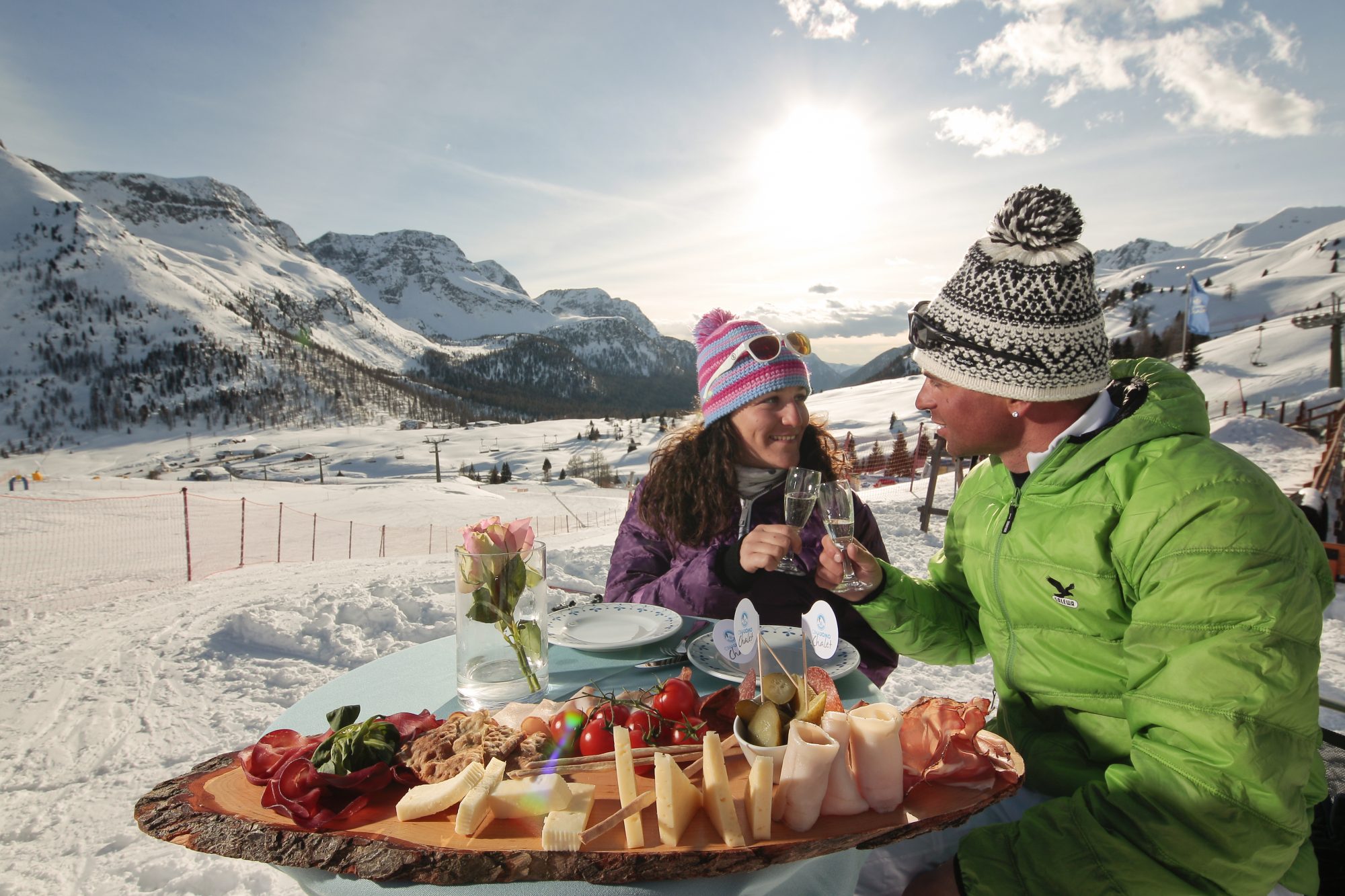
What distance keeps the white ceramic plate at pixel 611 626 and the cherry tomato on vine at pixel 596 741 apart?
87 cm

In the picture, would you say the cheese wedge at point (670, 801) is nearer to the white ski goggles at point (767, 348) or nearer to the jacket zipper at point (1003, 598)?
the jacket zipper at point (1003, 598)

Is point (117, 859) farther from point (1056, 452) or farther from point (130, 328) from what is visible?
point (130, 328)

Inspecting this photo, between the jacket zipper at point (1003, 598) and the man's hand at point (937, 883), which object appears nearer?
the man's hand at point (937, 883)

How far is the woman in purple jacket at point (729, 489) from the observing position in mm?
3523

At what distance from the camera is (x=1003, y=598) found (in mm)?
2328

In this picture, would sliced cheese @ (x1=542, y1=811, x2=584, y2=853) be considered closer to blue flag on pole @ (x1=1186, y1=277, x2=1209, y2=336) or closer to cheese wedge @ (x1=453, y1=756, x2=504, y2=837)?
cheese wedge @ (x1=453, y1=756, x2=504, y2=837)

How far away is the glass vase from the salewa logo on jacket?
1.63 meters

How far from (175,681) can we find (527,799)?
629cm

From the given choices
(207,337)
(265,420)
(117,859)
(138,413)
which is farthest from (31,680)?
(207,337)

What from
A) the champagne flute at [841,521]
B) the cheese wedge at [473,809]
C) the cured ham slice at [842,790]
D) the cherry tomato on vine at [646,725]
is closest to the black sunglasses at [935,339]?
the champagne flute at [841,521]

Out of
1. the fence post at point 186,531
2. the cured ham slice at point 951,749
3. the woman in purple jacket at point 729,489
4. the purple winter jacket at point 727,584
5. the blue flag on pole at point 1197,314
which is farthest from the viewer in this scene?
the blue flag on pole at point 1197,314

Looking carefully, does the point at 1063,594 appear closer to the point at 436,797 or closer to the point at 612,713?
the point at 612,713

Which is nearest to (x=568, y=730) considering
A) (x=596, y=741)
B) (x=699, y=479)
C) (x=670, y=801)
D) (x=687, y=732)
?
(x=596, y=741)

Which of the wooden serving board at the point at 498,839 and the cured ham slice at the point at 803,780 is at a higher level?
the cured ham slice at the point at 803,780
